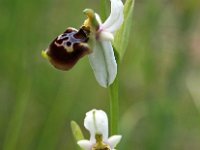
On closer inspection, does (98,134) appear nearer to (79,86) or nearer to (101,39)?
(101,39)

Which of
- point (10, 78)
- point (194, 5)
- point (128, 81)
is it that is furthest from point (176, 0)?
point (10, 78)

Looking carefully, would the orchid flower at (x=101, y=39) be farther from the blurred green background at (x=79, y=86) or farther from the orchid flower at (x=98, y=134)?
the blurred green background at (x=79, y=86)

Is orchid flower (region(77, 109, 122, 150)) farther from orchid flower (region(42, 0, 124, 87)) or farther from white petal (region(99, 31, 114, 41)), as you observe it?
white petal (region(99, 31, 114, 41))

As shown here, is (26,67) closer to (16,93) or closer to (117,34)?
(16,93)

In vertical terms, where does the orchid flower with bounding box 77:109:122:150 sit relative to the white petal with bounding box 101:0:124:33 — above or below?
below

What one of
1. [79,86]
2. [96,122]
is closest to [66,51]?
[96,122]

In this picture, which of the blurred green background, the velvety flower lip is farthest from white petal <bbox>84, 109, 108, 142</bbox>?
the blurred green background

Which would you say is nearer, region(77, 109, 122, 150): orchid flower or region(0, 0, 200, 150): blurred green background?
region(77, 109, 122, 150): orchid flower

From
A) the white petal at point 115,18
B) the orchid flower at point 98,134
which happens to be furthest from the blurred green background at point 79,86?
the white petal at point 115,18
